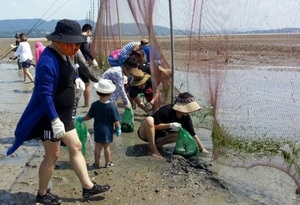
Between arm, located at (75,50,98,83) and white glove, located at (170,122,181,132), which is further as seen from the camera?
arm, located at (75,50,98,83)

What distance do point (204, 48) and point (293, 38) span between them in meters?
1.32

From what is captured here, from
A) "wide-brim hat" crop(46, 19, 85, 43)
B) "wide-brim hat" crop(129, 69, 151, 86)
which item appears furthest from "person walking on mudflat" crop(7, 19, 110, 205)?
"wide-brim hat" crop(129, 69, 151, 86)

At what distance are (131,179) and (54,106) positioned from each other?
1.48 meters

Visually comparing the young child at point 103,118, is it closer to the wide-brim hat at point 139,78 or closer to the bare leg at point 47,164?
the bare leg at point 47,164

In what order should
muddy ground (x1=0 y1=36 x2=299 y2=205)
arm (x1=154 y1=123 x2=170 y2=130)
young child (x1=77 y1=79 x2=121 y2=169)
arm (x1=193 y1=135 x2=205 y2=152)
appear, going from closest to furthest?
muddy ground (x1=0 y1=36 x2=299 y2=205), young child (x1=77 y1=79 x2=121 y2=169), arm (x1=154 y1=123 x2=170 y2=130), arm (x1=193 y1=135 x2=205 y2=152)

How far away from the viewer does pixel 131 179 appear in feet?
15.8

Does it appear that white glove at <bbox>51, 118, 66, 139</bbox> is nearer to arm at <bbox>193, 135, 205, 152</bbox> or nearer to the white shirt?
arm at <bbox>193, 135, 205, 152</bbox>

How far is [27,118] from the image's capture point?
3.88 m

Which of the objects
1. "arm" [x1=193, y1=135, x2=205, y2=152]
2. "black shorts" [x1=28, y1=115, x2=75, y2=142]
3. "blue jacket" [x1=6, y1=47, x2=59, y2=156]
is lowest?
"arm" [x1=193, y1=135, x2=205, y2=152]

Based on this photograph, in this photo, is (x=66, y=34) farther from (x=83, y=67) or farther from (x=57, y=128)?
(x=83, y=67)

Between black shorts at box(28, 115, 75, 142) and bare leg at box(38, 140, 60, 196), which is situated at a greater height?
black shorts at box(28, 115, 75, 142)

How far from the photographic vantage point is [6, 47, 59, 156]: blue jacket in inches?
145

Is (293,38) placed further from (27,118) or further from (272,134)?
(27,118)

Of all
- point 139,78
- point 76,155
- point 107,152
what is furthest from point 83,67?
point 76,155
